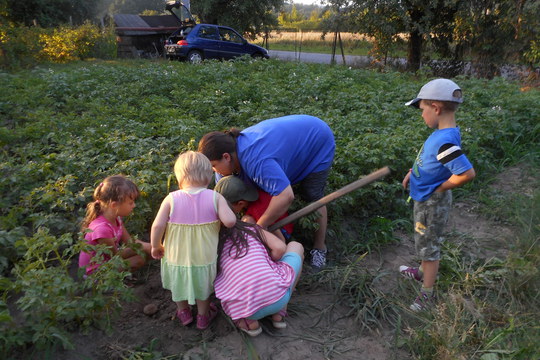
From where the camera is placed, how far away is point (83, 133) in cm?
509

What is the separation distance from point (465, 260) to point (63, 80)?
7.03 metres

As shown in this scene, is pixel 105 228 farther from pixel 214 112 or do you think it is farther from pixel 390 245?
pixel 214 112

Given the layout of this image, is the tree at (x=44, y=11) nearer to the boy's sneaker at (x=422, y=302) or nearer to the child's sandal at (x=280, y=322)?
the child's sandal at (x=280, y=322)

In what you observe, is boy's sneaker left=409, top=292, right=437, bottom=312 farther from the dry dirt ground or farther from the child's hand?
the child's hand

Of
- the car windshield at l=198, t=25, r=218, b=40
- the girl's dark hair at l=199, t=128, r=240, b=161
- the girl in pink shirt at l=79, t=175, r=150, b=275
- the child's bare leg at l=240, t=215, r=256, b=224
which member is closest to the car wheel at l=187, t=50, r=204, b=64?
the car windshield at l=198, t=25, r=218, b=40

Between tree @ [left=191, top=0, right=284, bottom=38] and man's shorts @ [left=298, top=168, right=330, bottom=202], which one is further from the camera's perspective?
tree @ [left=191, top=0, right=284, bottom=38]

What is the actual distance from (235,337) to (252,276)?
43 cm

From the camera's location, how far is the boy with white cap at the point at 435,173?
263 centimetres

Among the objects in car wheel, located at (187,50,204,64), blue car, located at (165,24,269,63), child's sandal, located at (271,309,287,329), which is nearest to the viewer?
child's sandal, located at (271,309,287,329)

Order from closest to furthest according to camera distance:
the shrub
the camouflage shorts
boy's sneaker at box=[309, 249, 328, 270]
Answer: the camouflage shorts < boy's sneaker at box=[309, 249, 328, 270] < the shrub

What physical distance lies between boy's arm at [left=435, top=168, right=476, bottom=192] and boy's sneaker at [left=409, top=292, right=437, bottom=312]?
0.75m

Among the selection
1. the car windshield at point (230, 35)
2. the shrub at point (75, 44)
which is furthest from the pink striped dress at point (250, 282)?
the car windshield at point (230, 35)

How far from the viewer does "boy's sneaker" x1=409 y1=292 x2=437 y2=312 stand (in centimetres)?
290

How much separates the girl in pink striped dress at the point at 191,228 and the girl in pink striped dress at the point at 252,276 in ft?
0.32
